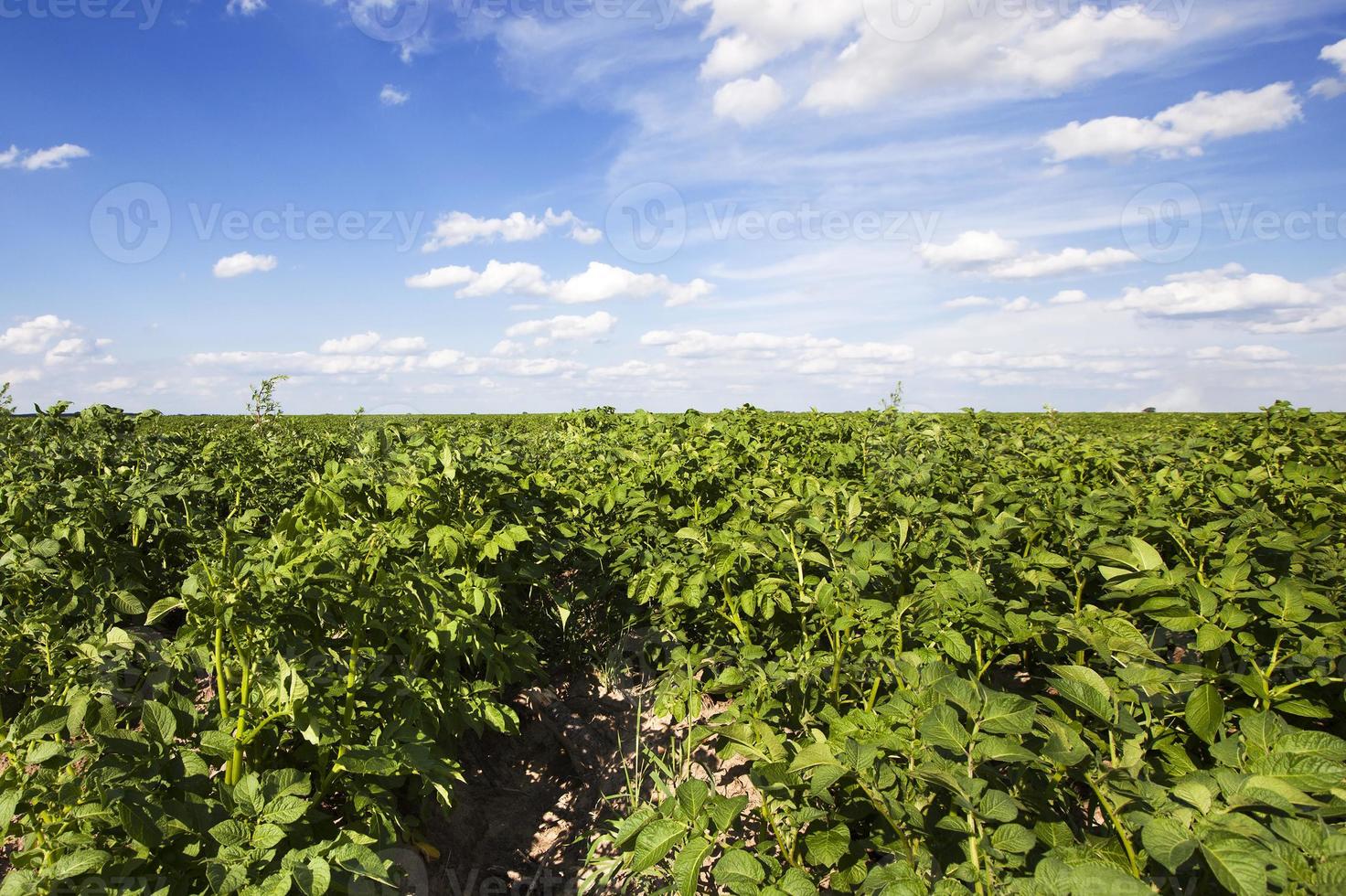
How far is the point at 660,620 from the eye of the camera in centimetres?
333

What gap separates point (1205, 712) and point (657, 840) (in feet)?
4.18

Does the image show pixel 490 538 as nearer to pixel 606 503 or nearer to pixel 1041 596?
pixel 606 503

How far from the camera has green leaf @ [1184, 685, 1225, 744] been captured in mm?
1588

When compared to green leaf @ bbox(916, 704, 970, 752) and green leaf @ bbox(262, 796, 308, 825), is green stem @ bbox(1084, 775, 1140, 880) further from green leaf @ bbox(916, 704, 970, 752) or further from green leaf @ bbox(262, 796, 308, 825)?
green leaf @ bbox(262, 796, 308, 825)

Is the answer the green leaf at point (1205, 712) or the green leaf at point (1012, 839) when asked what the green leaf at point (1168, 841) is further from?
the green leaf at point (1205, 712)

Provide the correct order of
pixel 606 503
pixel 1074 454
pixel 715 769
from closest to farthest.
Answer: pixel 715 769
pixel 606 503
pixel 1074 454

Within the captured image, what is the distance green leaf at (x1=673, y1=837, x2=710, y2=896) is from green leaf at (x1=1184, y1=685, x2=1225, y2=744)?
1136 mm

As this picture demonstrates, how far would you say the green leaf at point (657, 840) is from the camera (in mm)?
1425

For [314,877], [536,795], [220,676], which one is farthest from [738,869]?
[536,795]

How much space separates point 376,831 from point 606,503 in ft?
6.44

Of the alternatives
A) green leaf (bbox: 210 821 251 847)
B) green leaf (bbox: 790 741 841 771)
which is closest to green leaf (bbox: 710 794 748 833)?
green leaf (bbox: 790 741 841 771)

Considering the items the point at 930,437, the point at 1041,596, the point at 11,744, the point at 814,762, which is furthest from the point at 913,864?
the point at 930,437

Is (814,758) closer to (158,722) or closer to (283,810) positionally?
(283,810)

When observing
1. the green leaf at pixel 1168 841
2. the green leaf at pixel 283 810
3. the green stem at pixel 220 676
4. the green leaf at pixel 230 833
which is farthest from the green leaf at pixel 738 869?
the green stem at pixel 220 676
